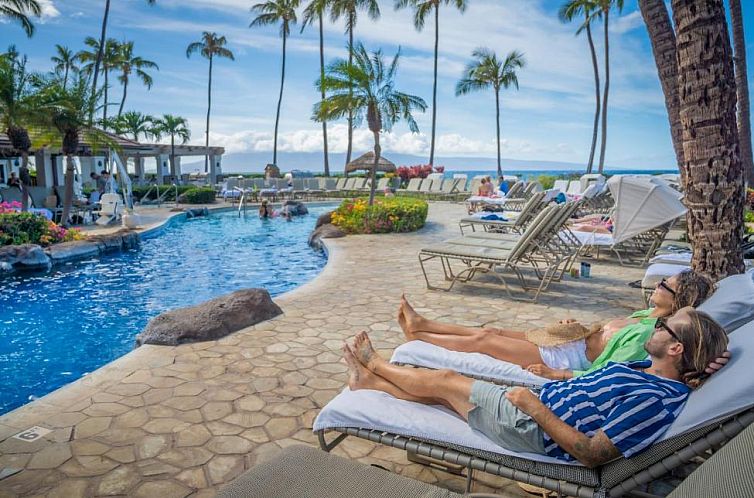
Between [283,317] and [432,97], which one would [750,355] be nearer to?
[283,317]

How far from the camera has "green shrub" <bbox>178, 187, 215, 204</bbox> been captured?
23000 millimetres

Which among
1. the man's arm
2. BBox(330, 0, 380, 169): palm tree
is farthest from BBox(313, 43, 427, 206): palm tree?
BBox(330, 0, 380, 169): palm tree

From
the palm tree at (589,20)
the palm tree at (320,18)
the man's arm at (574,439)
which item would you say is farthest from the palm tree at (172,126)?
the man's arm at (574,439)

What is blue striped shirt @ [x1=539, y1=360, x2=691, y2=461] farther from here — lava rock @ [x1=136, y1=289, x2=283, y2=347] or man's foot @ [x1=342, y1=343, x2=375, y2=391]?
lava rock @ [x1=136, y1=289, x2=283, y2=347]

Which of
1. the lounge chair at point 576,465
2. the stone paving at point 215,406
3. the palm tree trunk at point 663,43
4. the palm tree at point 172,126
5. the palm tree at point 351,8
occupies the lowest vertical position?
the stone paving at point 215,406

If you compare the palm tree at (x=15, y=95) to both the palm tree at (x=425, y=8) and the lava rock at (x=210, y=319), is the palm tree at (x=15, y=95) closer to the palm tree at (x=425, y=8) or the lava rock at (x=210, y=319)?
the lava rock at (x=210, y=319)

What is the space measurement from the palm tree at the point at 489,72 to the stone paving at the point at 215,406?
87.0 ft

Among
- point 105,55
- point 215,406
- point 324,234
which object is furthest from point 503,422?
point 105,55

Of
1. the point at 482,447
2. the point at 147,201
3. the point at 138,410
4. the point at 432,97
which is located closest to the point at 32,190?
the point at 147,201

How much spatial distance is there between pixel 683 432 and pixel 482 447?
2.43ft

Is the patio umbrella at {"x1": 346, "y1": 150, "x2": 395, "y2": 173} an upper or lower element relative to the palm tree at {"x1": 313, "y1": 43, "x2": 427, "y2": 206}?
lower

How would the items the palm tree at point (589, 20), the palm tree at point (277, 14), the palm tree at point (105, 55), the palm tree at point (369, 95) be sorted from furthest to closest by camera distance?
the palm tree at point (105, 55) → the palm tree at point (277, 14) → the palm tree at point (589, 20) → the palm tree at point (369, 95)

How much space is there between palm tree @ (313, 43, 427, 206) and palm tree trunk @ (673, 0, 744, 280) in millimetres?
→ 10289

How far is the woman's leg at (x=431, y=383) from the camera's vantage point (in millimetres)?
2287
